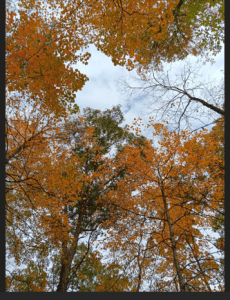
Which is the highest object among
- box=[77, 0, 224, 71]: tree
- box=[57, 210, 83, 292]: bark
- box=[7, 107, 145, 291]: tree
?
box=[77, 0, 224, 71]: tree

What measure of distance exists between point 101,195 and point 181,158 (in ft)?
13.2

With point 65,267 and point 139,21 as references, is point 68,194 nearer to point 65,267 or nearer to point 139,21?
point 65,267

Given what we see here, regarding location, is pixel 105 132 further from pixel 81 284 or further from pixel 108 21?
pixel 81 284

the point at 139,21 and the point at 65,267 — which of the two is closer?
the point at 139,21

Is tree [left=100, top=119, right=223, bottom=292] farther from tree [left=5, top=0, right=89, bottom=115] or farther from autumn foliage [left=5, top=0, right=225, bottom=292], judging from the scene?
tree [left=5, top=0, right=89, bottom=115]

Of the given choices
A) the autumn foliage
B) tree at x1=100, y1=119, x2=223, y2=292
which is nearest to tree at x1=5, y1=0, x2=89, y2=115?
the autumn foliage

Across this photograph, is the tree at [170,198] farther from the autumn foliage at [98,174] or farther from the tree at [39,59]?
the tree at [39,59]

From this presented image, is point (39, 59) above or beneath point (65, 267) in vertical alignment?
above

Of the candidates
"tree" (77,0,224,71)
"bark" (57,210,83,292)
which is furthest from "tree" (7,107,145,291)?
"tree" (77,0,224,71)

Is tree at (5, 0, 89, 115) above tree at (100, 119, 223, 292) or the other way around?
above

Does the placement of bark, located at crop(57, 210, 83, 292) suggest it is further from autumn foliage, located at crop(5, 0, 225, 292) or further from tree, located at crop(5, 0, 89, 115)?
tree, located at crop(5, 0, 89, 115)

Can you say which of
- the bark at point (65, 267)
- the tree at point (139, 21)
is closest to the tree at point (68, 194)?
the bark at point (65, 267)

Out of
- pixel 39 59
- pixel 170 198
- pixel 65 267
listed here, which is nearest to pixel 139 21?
pixel 39 59

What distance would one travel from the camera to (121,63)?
4.05m
